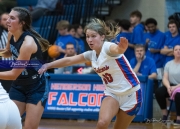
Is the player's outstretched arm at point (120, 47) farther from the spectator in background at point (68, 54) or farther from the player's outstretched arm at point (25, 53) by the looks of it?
the spectator in background at point (68, 54)

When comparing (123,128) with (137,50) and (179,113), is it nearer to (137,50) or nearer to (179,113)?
(179,113)

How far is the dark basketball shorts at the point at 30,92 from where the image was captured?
5359 mm

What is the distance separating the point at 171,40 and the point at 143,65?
1096 mm

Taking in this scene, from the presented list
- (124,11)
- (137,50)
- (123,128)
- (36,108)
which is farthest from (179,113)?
(124,11)

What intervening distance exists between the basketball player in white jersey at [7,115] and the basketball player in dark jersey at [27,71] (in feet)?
4.40

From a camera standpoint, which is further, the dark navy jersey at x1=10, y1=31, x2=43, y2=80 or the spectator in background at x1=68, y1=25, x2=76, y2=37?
the spectator in background at x1=68, y1=25, x2=76, y2=37

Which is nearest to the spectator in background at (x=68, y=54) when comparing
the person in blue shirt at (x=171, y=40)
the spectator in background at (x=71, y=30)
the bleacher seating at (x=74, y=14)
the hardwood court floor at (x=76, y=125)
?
the spectator in background at (x=71, y=30)

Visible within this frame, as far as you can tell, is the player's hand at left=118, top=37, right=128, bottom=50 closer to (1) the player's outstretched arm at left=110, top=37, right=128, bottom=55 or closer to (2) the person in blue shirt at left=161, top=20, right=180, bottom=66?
(1) the player's outstretched arm at left=110, top=37, right=128, bottom=55

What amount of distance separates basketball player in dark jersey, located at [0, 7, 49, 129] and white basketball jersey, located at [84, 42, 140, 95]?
0.73 meters

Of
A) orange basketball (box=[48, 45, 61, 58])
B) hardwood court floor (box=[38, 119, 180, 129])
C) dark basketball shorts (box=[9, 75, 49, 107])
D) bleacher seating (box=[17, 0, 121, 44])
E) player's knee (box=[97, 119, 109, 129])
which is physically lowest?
hardwood court floor (box=[38, 119, 180, 129])

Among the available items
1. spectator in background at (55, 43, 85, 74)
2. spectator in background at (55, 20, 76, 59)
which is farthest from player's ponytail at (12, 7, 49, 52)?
spectator in background at (55, 20, 76, 59)

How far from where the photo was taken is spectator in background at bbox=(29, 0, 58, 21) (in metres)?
13.1

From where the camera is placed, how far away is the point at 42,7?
43.0 ft

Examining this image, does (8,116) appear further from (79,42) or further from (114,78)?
(79,42)
